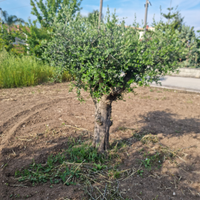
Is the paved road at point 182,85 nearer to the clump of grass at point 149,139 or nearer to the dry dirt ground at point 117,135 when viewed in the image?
the dry dirt ground at point 117,135

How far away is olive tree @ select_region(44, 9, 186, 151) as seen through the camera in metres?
2.34

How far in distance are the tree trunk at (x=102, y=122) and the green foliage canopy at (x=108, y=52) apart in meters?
0.25

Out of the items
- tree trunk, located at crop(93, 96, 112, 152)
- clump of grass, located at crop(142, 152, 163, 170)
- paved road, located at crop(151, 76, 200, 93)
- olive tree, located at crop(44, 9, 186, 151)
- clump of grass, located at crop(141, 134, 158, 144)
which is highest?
olive tree, located at crop(44, 9, 186, 151)

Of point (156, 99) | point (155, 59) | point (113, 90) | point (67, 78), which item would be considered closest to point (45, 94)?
point (67, 78)

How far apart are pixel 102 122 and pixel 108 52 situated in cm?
128

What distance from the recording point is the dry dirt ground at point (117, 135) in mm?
2432

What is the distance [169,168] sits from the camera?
2920mm

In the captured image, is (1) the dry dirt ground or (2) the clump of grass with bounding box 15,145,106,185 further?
(2) the clump of grass with bounding box 15,145,106,185

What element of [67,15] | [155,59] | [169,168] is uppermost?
[67,15]

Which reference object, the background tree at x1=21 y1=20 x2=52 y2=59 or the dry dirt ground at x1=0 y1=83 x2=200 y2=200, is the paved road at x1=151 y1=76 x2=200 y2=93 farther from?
the background tree at x1=21 y1=20 x2=52 y2=59

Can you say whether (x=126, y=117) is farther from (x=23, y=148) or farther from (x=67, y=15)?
(x=67, y=15)

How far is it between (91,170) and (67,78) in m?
7.12

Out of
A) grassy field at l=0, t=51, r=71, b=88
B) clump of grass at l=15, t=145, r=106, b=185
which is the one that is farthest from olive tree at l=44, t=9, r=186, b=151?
grassy field at l=0, t=51, r=71, b=88

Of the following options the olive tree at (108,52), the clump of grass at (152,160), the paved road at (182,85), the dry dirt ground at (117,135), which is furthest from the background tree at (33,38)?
A: the clump of grass at (152,160)
